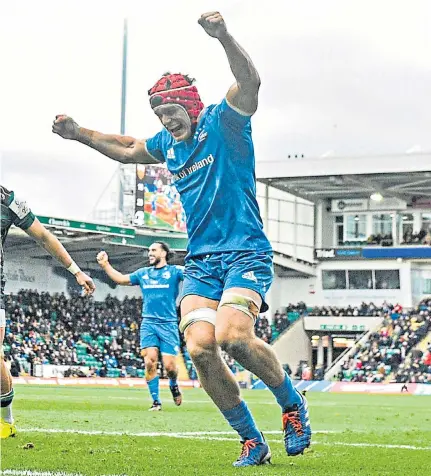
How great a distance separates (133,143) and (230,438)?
293cm

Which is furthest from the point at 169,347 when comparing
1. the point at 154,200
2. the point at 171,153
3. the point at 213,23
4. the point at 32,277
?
the point at 32,277

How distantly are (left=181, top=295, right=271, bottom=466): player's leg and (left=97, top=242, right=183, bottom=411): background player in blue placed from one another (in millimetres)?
8663

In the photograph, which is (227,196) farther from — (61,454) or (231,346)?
(61,454)

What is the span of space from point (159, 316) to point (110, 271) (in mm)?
3689

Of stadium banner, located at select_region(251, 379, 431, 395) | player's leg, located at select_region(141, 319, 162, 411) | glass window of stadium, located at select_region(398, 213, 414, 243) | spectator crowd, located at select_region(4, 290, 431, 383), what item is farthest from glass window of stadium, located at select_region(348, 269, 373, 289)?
player's leg, located at select_region(141, 319, 162, 411)

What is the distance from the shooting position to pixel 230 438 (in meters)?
8.68

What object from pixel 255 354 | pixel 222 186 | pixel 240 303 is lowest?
pixel 255 354

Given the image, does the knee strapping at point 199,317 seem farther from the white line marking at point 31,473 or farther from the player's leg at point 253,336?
the white line marking at point 31,473

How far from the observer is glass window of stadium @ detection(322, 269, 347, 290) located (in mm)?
60531

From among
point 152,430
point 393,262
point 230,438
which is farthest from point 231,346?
point 393,262

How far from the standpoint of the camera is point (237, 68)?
19.8 feet

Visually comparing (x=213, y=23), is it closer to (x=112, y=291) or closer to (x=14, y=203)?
(x=14, y=203)

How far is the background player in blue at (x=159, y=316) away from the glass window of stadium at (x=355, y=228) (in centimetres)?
4691

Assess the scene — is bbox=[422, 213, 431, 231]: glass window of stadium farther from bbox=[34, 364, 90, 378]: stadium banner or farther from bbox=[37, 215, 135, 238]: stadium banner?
bbox=[34, 364, 90, 378]: stadium banner
